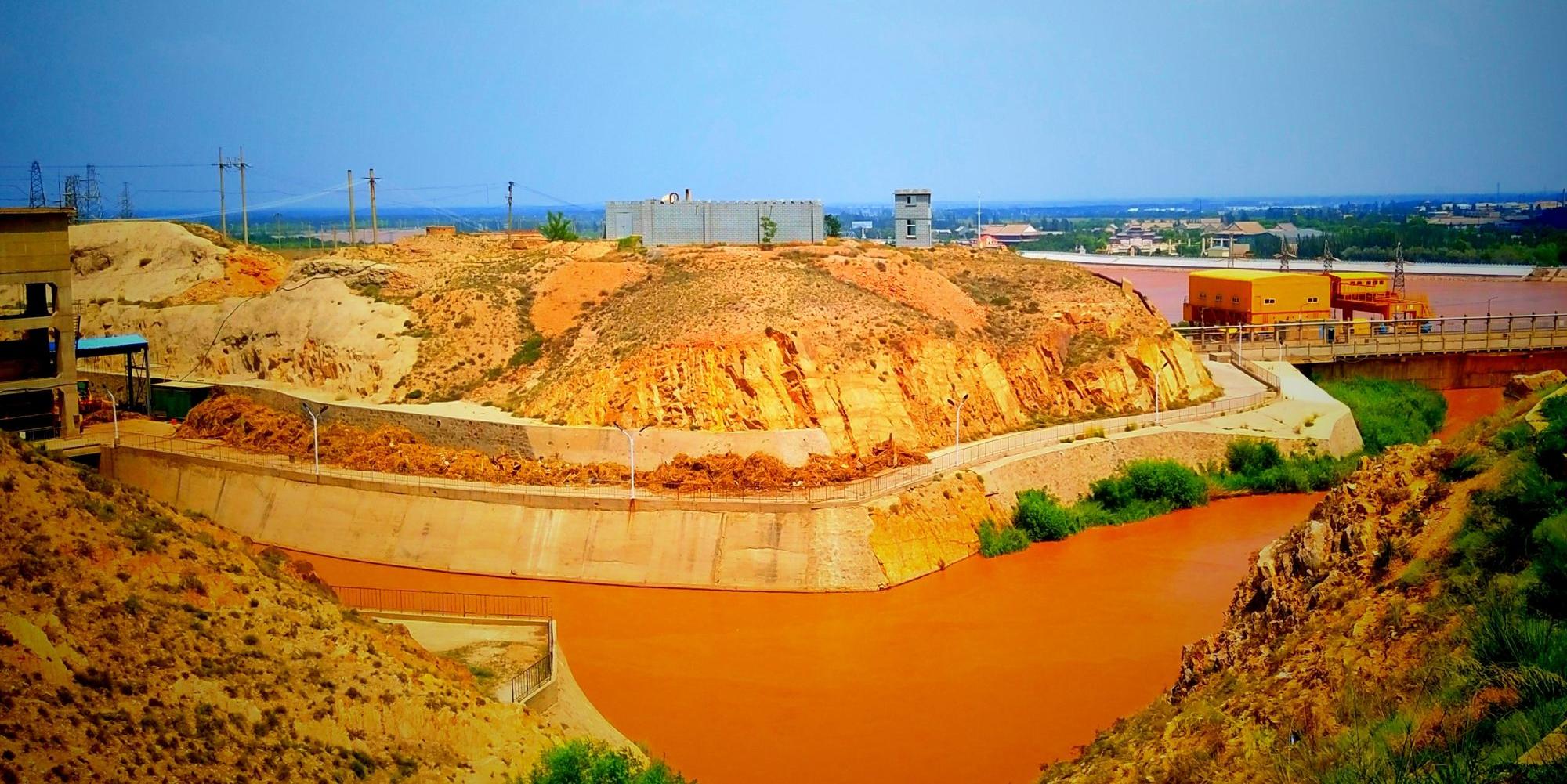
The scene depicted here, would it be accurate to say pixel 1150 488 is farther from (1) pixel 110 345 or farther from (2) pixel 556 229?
(1) pixel 110 345

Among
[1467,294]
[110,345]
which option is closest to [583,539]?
[110,345]

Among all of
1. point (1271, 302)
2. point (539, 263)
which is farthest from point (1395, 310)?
point (539, 263)

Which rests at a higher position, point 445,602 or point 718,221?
point 718,221

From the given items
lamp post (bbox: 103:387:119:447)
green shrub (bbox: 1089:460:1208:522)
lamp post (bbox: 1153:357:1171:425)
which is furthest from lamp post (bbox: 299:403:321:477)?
lamp post (bbox: 1153:357:1171:425)

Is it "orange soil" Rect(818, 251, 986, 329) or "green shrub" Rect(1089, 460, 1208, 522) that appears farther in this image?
"orange soil" Rect(818, 251, 986, 329)

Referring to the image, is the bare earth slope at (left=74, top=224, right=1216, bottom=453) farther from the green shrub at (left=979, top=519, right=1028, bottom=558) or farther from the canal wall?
the canal wall
